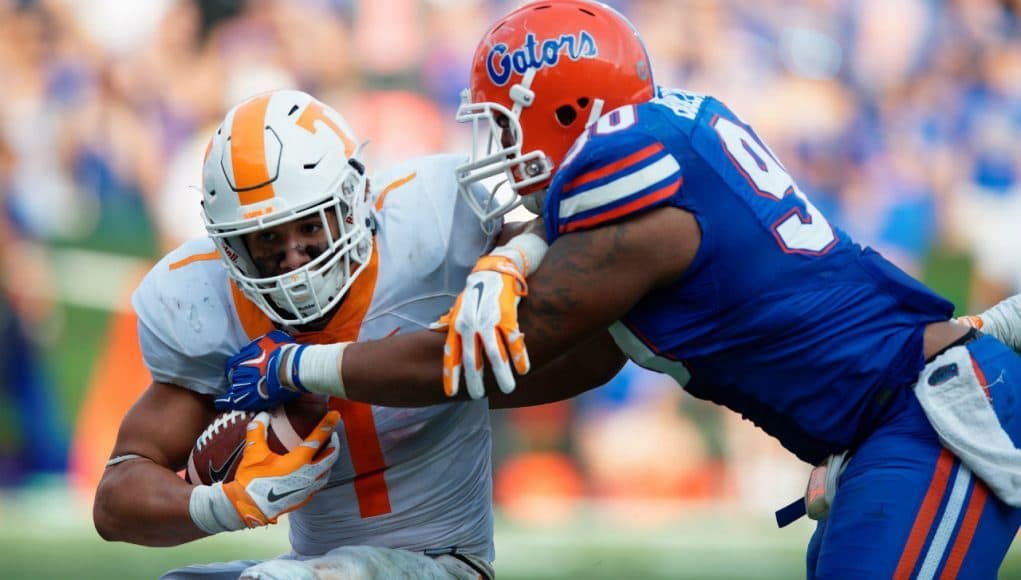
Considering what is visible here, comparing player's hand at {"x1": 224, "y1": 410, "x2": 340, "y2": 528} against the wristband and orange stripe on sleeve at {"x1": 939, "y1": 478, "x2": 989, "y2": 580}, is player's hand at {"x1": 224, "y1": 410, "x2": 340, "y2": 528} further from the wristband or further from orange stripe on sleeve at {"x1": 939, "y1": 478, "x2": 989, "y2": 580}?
orange stripe on sleeve at {"x1": 939, "y1": 478, "x2": 989, "y2": 580}

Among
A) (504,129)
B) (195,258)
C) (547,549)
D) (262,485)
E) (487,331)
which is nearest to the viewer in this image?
(487,331)

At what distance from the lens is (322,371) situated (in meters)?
2.83

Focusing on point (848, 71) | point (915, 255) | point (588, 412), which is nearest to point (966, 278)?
point (915, 255)

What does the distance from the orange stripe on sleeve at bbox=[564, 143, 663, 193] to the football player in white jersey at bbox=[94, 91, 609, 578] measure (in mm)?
520

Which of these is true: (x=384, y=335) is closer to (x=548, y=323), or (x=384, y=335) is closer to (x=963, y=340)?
(x=548, y=323)

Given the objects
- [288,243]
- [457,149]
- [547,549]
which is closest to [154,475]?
[288,243]

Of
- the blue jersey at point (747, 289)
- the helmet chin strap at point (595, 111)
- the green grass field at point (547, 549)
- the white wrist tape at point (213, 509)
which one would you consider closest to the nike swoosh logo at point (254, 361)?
the white wrist tape at point (213, 509)

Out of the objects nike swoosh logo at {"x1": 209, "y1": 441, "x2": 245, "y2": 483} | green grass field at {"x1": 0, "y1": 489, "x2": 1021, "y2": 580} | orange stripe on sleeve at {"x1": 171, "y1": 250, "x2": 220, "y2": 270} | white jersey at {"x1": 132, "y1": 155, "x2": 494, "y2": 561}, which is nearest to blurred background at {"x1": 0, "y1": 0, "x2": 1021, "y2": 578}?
green grass field at {"x1": 0, "y1": 489, "x2": 1021, "y2": 580}

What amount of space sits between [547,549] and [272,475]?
11.8 ft

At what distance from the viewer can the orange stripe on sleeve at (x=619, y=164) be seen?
8.96 feet

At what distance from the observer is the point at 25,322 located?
7035 millimetres

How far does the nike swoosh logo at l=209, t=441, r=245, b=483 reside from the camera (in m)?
2.96

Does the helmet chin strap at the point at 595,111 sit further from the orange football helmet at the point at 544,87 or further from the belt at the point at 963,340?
the belt at the point at 963,340

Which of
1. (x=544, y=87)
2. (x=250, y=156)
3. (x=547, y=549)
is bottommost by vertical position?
(x=547, y=549)
